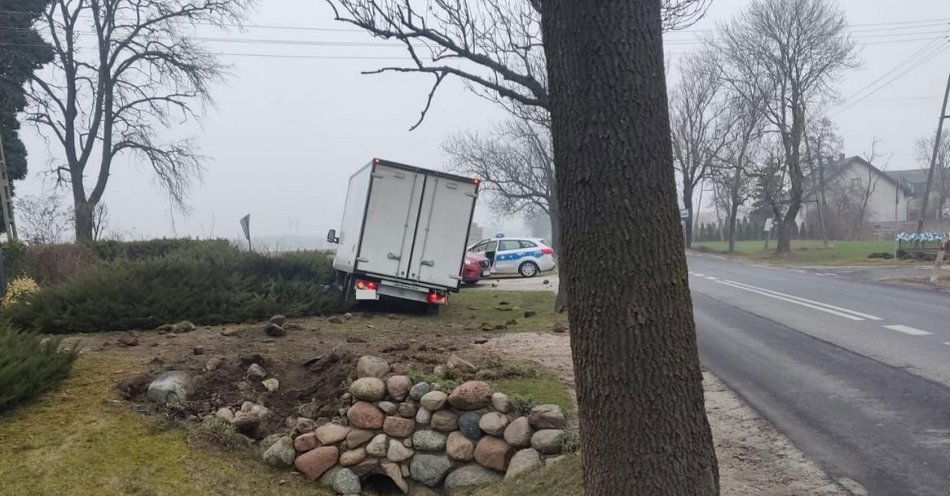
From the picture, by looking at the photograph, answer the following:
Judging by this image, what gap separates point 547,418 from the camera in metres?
5.70

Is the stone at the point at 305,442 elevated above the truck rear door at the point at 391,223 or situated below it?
A: below

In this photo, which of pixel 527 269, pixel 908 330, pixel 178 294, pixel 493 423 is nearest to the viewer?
pixel 493 423

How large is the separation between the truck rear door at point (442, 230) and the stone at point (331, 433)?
730cm

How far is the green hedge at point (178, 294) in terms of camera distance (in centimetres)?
998

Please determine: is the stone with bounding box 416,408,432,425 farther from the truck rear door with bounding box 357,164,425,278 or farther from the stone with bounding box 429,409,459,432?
the truck rear door with bounding box 357,164,425,278

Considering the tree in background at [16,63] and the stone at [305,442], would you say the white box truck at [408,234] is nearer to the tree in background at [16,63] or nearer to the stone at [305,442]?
the stone at [305,442]

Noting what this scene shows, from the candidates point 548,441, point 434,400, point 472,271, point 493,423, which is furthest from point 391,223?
point 472,271

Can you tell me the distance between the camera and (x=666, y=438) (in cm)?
271

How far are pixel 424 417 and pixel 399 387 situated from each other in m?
0.35

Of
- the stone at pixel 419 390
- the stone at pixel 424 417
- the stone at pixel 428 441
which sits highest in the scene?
the stone at pixel 419 390

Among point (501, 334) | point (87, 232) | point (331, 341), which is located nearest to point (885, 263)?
point (501, 334)

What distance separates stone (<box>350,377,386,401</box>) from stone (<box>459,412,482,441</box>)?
0.79 m

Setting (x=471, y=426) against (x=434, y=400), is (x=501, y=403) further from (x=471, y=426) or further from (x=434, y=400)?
(x=434, y=400)

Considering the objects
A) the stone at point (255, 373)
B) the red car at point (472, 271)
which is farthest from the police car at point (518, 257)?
the stone at point (255, 373)
